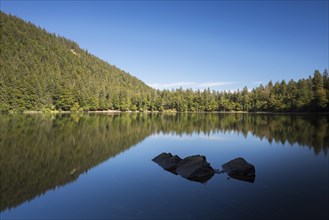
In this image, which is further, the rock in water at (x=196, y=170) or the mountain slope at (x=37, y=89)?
the mountain slope at (x=37, y=89)

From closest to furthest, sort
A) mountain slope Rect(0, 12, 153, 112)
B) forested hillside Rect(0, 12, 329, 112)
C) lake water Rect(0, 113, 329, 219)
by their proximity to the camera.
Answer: lake water Rect(0, 113, 329, 219), mountain slope Rect(0, 12, 153, 112), forested hillside Rect(0, 12, 329, 112)

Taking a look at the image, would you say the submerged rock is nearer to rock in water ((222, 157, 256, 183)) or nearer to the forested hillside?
rock in water ((222, 157, 256, 183))

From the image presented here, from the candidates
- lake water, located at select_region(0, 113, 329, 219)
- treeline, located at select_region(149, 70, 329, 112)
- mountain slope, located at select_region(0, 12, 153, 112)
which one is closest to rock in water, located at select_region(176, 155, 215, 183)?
lake water, located at select_region(0, 113, 329, 219)

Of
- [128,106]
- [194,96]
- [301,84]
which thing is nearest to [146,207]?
[301,84]

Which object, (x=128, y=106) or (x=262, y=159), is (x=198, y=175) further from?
(x=128, y=106)

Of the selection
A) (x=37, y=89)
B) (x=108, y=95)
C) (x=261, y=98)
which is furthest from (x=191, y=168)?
(x=108, y=95)

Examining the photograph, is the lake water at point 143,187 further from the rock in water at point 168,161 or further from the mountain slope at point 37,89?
the mountain slope at point 37,89

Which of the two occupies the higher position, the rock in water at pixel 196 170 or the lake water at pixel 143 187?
the rock in water at pixel 196 170

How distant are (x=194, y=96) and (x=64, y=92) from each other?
273 feet

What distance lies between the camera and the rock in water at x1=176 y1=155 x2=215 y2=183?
19688mm

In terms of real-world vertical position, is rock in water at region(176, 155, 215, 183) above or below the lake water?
above

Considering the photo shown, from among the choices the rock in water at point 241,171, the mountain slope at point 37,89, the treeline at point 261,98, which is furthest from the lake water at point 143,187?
the treeline at point 261,98

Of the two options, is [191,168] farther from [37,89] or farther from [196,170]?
[37,89]

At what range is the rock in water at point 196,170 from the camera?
1969 centimetres
